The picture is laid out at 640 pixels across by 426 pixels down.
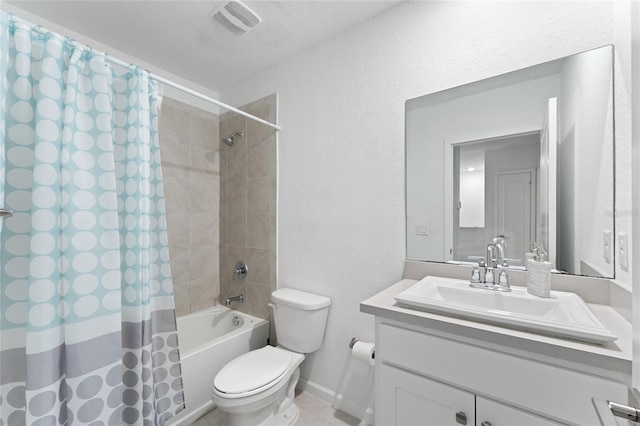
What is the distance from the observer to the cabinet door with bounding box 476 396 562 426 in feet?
2.40

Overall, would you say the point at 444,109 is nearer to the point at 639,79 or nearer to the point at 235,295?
the point at 639,79

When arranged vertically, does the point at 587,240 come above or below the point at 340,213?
below

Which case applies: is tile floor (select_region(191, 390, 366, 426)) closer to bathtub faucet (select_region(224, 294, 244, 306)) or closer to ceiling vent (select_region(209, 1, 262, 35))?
bathtub faucet (select_region(224, 294, 244, 306))

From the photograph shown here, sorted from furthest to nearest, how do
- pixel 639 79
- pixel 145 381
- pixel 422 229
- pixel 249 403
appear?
pixel 422 229
pixel 249 403
pixel 145 381
pixel 639 79

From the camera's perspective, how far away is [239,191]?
90.5 inches

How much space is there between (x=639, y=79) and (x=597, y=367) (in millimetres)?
678

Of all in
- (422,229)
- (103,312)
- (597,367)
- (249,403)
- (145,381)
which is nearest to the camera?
(597,367)

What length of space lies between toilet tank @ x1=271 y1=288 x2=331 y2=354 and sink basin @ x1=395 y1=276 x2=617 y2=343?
75cm

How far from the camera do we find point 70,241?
929 millimetres

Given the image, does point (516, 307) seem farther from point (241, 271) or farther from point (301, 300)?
point (241, 271)

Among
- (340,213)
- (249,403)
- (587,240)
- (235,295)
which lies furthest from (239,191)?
(587,240)

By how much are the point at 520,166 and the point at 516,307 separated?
24.6 inches

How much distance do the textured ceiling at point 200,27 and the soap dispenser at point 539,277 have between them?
151 cm

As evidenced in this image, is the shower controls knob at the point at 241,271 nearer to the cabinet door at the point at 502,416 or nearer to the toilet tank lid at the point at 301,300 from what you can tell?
the toilet tank lid at the point at 301,300
